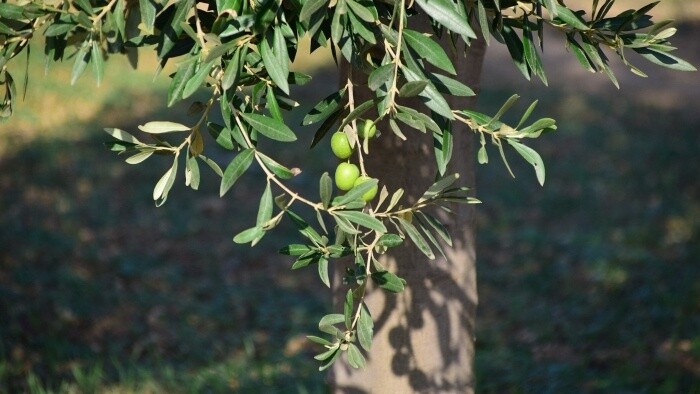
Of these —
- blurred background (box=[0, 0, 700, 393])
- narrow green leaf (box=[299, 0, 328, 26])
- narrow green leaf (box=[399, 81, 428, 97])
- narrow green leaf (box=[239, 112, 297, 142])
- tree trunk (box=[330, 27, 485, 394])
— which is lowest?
blurred background (box=[0, 0, 700, 393])

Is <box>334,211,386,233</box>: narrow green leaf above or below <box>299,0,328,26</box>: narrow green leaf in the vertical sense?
A: below

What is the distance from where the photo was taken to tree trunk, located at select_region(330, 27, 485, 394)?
A: 215 cm

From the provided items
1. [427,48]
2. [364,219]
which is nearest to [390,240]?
[364,219]

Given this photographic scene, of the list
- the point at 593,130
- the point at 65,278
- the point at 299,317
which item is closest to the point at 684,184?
the point at 593,130

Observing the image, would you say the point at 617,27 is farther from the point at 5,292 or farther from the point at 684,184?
the point at 684,184

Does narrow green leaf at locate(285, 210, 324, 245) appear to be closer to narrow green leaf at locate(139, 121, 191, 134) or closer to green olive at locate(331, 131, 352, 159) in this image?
green olive at locate(331, 131, 352, 159)

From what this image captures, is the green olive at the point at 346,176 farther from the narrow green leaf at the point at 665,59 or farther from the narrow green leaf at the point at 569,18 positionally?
the narrow green leaf at the point at 665,59

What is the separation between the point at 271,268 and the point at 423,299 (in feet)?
10.8

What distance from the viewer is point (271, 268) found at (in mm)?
5504

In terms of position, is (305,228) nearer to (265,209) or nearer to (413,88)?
Result: (265,209)

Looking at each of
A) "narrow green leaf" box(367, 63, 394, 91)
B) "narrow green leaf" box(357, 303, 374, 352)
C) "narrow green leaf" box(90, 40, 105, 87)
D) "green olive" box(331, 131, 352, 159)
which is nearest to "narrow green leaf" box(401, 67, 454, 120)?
"narrow green leaf" box(367, 63, 394, 91)

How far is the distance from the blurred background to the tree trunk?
985mm

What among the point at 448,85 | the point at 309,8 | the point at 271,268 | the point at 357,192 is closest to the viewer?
the point at 309,8

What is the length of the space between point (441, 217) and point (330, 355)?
0.77m
